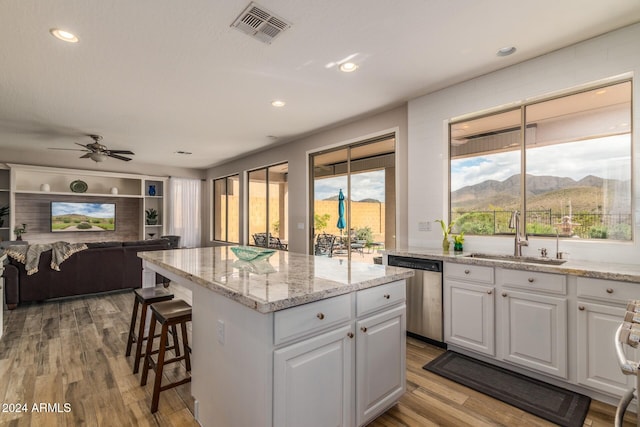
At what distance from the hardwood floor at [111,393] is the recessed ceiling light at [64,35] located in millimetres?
2647

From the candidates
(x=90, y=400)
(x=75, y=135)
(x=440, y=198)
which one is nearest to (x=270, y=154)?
(x=75, y=135)

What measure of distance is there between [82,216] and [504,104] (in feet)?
27.8

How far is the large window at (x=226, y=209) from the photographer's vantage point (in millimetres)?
7430

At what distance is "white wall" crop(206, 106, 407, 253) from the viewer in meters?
3.86

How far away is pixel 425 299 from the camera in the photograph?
3.04 meters

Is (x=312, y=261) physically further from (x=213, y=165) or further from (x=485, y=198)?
(x=213, y=165)

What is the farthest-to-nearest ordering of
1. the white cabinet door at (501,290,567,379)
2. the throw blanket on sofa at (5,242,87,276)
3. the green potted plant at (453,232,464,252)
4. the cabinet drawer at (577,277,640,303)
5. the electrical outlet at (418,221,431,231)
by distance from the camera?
the throw blanket on sofa at (5,242,87,276)
the electrical outlet at (418,221,431,231)
the green potted plant at (453,232,464,252)
the white cabinet door at (501,290,567,379)
the cabinet drawer at (577,277,640,303)

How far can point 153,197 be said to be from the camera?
25.8ft

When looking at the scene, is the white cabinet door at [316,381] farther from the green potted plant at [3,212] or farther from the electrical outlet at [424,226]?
the green potted plant at [3,212]

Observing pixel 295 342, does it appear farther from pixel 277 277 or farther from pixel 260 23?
pixel 260 23

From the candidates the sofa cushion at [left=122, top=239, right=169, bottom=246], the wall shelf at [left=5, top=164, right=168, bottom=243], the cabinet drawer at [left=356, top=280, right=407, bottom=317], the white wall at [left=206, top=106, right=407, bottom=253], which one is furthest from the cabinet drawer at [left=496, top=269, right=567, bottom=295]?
the wall shelf at [left=5, top=164, right=168, bottom=243]

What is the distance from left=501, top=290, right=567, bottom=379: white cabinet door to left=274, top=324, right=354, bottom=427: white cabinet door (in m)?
1.56

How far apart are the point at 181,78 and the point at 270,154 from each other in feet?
10.1

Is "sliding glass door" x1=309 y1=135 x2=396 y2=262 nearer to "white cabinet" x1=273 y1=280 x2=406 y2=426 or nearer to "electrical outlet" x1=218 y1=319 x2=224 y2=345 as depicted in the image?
"white cabinet" x1=273 y1=280 x2=406 y2=426
